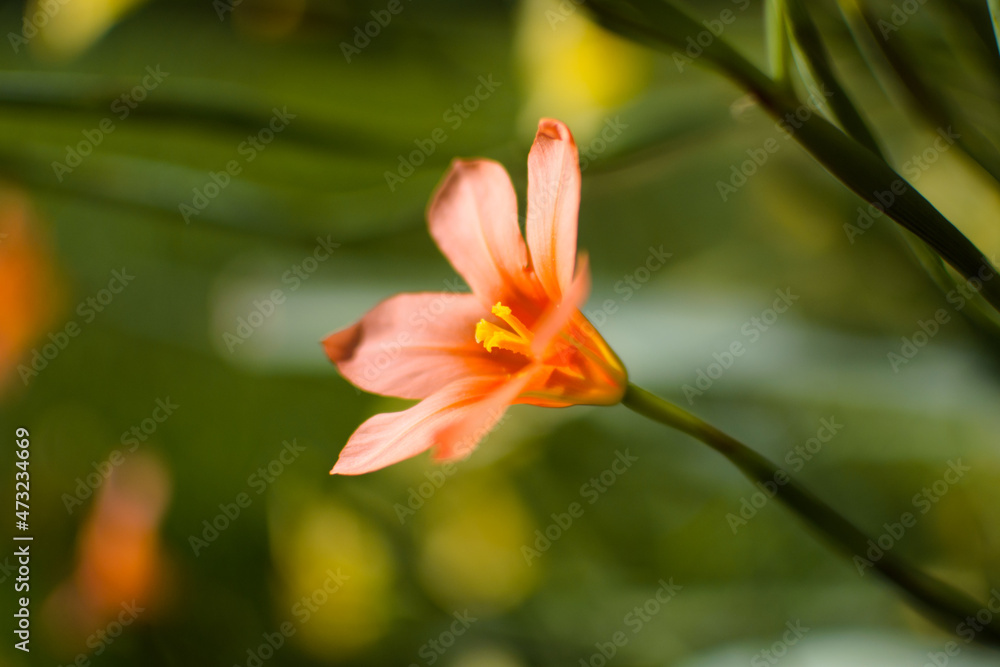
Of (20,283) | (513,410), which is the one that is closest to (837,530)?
(513,410)

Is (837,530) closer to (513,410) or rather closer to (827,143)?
(827,143)

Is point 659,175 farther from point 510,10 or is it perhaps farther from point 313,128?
point 313,128

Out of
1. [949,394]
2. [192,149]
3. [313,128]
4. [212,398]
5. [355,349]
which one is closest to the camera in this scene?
[355,349]

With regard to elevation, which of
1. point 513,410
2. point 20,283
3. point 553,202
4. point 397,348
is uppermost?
point 553,202

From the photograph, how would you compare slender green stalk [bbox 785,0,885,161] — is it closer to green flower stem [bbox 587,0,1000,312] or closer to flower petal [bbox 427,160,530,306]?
green flower stem [bbox 587,0,1000,312]

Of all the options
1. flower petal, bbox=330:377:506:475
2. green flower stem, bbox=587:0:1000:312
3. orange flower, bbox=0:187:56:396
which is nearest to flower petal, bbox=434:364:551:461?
flower petal, bbox=330:377:506:475

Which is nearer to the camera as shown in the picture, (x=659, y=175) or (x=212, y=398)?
(x=659, y=175)

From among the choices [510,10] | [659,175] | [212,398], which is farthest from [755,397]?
[212,398]
